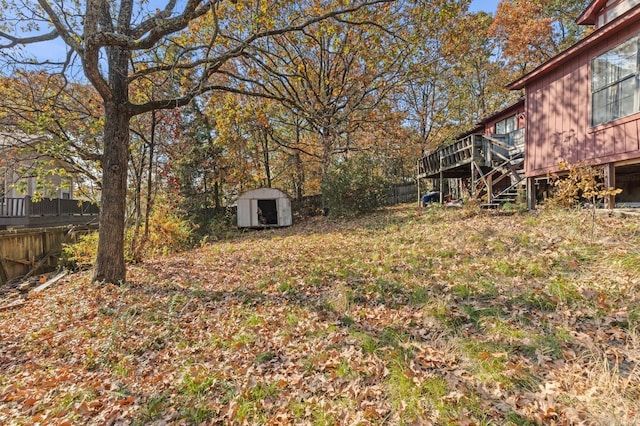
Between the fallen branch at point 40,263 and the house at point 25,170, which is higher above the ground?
the house at point 25,170

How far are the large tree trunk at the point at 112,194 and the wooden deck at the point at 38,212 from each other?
7.45m

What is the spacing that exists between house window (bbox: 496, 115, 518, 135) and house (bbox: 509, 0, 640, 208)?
566 centimetres

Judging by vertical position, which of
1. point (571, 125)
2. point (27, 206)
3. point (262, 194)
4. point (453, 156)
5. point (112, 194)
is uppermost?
point (453, 156)

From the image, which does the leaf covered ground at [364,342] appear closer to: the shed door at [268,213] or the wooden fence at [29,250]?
the wooden fence at [29,250]

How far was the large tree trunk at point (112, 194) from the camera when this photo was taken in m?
6.22

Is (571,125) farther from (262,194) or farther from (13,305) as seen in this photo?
(13,305)

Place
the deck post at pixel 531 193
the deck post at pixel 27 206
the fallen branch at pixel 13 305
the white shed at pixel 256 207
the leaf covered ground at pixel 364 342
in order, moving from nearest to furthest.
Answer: the leaf covered ground at pixel 364 342 → the fallen branch at pixel 13 305 → the deck post at pixel 531 193 → the deck post at pixel 27 206 → the white shed at pixel 256 207

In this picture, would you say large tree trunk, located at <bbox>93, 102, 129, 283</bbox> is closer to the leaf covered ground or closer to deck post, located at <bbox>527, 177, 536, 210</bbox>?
the leaf covered ground

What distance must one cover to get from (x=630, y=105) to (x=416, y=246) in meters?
5.21

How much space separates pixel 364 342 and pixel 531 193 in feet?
28.3

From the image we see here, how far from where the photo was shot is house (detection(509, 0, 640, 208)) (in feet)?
21.5

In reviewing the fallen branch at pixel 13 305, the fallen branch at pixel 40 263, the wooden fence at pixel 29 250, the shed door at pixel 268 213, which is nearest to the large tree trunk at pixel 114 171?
the fallen branch at pixel 13 305

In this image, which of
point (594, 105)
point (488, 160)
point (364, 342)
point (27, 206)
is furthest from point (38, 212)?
point (594, 105)

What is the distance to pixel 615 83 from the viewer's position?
6.89 meters
